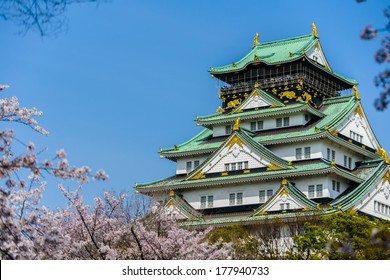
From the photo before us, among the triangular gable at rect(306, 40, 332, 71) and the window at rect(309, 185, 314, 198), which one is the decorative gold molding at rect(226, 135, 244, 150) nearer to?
the window at rect(309, 185, 314, 198)

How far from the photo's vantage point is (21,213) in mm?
20188

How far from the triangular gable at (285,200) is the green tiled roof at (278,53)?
1104 centimetres

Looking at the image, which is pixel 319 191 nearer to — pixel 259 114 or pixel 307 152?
pixel 307 152

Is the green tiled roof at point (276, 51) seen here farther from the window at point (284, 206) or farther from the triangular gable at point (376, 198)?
the window at point (284, 206)

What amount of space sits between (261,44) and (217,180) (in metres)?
13.9

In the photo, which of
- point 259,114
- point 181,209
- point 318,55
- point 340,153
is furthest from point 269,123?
point 181,209

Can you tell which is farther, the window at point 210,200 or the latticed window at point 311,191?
the window at point 210,200

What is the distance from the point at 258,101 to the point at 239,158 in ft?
17.1

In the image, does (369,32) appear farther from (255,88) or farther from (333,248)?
(255,88)

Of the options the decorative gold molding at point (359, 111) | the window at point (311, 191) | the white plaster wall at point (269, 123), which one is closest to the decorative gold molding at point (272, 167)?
the window at point (311, 191)

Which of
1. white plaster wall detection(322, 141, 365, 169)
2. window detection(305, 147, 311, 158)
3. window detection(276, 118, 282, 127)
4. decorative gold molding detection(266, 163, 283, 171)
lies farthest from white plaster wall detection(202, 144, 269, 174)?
white plaster wall detection(322, 141, 365, 169)

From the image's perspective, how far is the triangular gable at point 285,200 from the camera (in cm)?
4962

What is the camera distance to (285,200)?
50250mm

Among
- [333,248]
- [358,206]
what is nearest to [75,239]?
[333,248]
